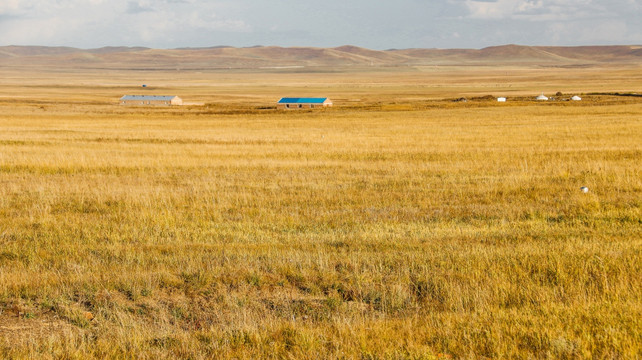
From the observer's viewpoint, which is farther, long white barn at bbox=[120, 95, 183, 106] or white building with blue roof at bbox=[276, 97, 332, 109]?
long white barn at bbox=[120, 95, 183, 106]

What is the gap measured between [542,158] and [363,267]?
17.0m

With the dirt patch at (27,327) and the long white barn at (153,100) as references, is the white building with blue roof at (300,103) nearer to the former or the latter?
the long white barn at (153,100)

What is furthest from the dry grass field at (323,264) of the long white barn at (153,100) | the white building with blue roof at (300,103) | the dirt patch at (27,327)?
the long white barn at (153,100)

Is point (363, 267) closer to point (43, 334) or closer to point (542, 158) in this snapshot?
point (43, 334)

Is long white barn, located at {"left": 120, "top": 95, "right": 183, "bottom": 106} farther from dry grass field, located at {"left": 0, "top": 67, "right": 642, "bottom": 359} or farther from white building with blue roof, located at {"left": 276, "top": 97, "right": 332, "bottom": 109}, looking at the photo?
dry grass field, located at {"left": 0, "top": 67, "right": 642, "bottom": 359}

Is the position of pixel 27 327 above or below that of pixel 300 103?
below

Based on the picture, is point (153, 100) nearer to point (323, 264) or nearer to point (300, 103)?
point (300, 103)

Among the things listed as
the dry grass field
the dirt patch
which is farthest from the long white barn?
the dirt patch

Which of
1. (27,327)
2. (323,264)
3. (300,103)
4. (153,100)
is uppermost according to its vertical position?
(153,100)

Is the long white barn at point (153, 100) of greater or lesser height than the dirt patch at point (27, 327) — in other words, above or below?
above

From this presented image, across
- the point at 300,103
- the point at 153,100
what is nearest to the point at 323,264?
the point at 300,103

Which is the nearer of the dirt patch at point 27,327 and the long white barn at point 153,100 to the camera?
the dirt patch at point 27,327

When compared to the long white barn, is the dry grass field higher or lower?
lower

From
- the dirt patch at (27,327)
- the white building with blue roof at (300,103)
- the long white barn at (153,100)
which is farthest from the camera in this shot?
the long white barn at (153,100)
